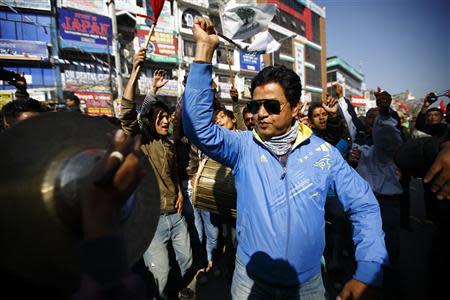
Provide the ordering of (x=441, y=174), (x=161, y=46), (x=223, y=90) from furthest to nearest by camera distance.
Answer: (x=223, y=90)
(x=161, y=46)
(x=441, y=174)

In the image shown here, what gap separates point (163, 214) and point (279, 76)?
1.80 meters

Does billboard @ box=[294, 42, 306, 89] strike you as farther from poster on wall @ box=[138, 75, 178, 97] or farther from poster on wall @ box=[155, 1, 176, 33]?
poster on wall @ box=[138, 75, 178, 97]

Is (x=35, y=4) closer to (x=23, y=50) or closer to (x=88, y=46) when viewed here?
(x=23, y=50)

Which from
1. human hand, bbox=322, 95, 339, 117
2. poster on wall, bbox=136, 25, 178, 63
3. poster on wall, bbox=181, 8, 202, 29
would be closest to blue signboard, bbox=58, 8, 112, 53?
poster on wall, bbox=136, 25, 178, 63

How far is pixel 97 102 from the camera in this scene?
20.2 meters

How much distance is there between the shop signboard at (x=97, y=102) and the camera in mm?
19823

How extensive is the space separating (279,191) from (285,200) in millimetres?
65

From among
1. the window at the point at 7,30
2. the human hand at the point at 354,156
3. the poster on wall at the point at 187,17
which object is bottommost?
the human hand at the point at 354,156

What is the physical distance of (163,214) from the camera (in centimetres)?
281

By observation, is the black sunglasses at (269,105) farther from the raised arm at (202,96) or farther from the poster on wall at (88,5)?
the poster on wall at (88,5)

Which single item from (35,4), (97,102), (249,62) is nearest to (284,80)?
(97,102)

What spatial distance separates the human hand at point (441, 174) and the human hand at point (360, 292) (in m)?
0.62

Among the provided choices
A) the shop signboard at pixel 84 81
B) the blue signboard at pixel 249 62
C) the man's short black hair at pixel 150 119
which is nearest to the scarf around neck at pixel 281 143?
the man's short black hair at pixel 150 119

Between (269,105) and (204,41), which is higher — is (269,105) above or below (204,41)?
below
